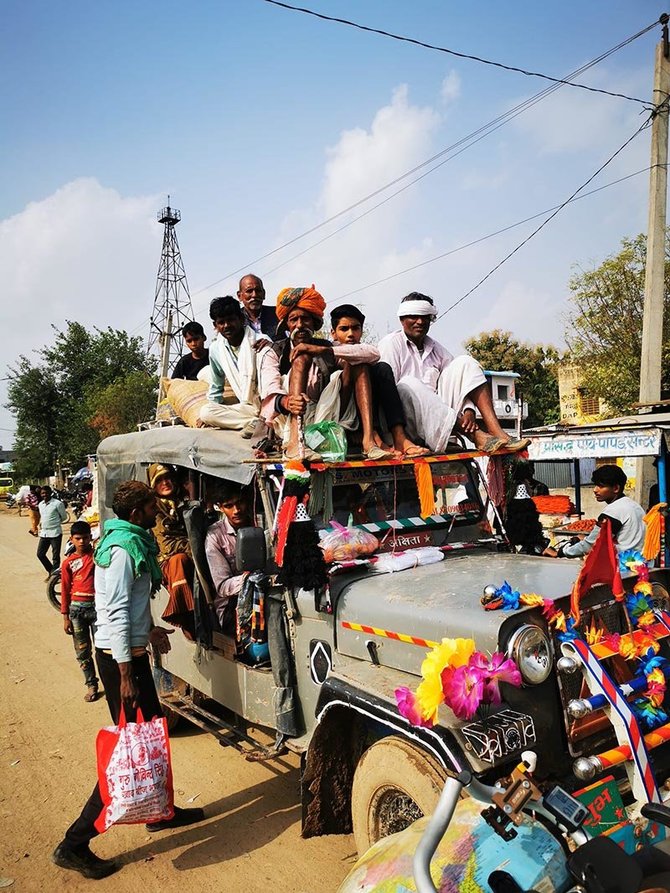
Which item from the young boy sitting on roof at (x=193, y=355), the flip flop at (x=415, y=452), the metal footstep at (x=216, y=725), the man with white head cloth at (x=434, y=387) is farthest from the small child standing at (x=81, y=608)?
the flip flop at (x=415, y=452)

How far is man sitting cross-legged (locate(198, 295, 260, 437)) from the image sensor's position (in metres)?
5.10

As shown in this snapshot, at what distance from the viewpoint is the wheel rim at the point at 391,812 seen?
300 centimetres

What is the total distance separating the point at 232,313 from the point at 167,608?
2.28 m

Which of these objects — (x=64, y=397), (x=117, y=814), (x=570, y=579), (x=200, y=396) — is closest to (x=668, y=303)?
(x=200, y=396)

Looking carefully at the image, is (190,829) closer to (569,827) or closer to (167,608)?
(167,608)

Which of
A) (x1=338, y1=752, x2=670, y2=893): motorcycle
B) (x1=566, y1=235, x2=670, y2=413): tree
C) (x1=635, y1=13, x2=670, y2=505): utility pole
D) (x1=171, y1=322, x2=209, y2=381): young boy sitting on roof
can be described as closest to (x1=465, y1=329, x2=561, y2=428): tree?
(x1=566, y1=235, x2=670, y2=413): tree

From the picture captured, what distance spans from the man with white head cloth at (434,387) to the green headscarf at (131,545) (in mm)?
1887

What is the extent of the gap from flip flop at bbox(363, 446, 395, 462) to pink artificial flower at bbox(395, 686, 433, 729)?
4.99ft

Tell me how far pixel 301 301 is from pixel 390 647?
93.7 inches

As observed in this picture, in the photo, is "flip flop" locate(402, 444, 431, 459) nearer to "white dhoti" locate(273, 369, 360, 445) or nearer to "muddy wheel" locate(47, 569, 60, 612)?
"white dhoti" locate(273, 369, 360, 445)

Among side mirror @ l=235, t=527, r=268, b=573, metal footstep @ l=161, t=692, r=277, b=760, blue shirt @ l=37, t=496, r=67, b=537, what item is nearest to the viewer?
side mirror @ l=235, t=527, r=268, b=573

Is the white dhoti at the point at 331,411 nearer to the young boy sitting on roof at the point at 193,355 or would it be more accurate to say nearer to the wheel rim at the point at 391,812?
the wheel rim at the point at 391,812

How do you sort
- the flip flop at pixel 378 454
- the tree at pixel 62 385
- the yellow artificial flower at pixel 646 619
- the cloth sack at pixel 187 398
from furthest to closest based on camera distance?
the tree at pixel 62 385, the cloth sack at pixel 187 398, the flip flop at pixel 378 454, the yellow artificial flower at pixel 646 619

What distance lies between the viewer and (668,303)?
55.8 ft
